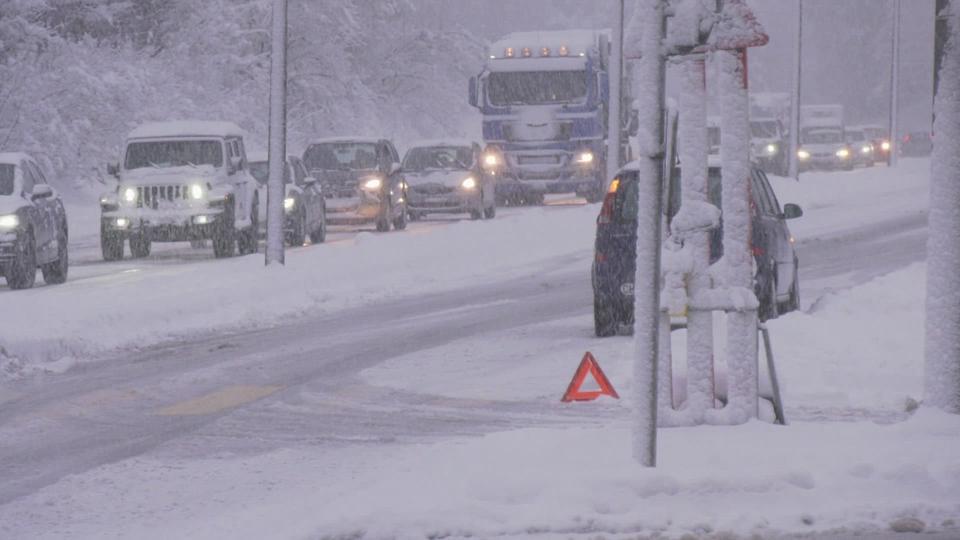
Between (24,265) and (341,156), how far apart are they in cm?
1412

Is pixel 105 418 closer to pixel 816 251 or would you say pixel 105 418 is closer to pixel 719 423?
pixel 719 423

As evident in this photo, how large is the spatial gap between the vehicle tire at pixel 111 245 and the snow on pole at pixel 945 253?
826 inches

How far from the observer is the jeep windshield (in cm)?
2408

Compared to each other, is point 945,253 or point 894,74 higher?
point 894,74

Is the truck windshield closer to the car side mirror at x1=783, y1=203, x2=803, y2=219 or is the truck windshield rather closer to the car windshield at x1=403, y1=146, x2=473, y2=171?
the car windshield at x1=403, y1=146, x2=473, y2=171

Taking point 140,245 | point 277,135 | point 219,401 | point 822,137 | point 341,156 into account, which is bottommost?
point 219,401

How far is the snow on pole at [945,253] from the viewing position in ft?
33.1

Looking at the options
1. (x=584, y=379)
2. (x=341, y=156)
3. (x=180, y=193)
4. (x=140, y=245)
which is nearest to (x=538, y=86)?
(x=341, y=156)

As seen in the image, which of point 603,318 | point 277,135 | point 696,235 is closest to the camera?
point 696,235

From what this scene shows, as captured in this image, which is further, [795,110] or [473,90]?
[795,110]

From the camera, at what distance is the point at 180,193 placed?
1145 inches

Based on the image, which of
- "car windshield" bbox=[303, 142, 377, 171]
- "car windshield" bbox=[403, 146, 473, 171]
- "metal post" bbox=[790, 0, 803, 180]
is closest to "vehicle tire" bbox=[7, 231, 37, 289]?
"car windshield" bbox=[303, 142, 377, 171]

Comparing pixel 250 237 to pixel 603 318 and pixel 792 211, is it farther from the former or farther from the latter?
pixel 792 211

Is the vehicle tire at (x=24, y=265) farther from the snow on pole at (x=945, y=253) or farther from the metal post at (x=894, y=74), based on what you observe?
the metal post at (x=894, y=74)
